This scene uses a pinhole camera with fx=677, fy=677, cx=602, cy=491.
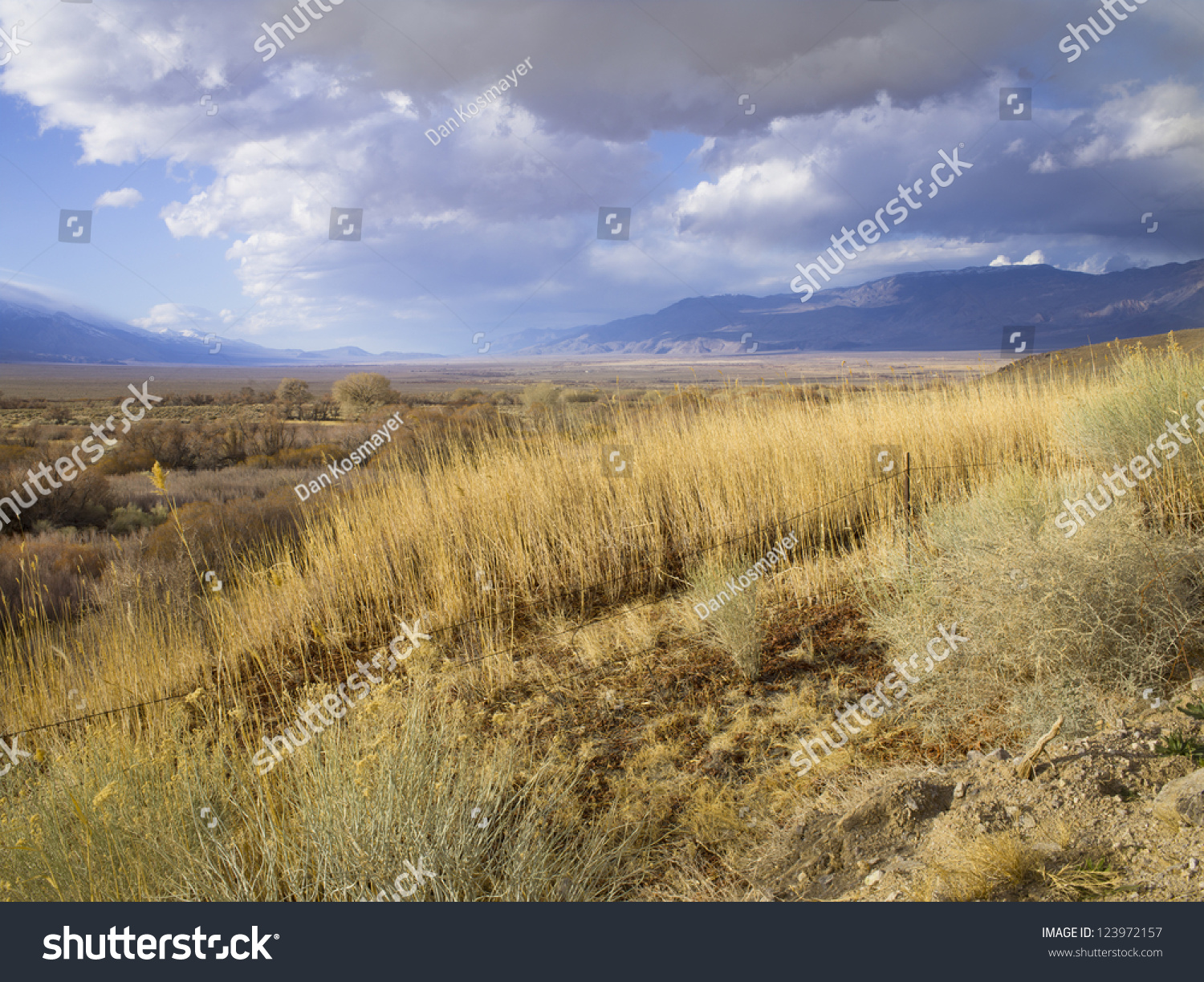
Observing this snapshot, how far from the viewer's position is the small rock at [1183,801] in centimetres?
211

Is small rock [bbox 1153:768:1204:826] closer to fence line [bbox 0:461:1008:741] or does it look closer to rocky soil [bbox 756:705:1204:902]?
rocky soil [bbox 756:705:1204:902]

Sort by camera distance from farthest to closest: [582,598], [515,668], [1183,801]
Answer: [582,598] → [515,668] → [1183,801]

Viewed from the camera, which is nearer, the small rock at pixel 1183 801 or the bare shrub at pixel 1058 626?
the small rock at pixel 1183 801

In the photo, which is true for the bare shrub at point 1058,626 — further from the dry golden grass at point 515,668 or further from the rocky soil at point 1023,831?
the dry golden grass at point 515,668

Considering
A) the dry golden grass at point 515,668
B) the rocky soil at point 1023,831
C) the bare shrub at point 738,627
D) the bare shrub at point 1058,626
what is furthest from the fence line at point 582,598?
the rocky soil at point 1023,831

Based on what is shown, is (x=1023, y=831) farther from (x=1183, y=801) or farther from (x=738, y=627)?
(x=738, y=627)

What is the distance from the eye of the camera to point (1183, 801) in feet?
7.00

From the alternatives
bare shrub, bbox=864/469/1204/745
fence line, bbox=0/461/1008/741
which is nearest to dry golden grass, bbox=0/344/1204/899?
fence line, bbox=0/461/1008/741

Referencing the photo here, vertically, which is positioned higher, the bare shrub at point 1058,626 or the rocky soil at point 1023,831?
the bare shrub at point 1058,626

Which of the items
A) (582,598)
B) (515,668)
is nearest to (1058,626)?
(515,668)

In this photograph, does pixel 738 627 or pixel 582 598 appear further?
pixel 582 598

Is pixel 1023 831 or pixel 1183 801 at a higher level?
pixel 1183 801
